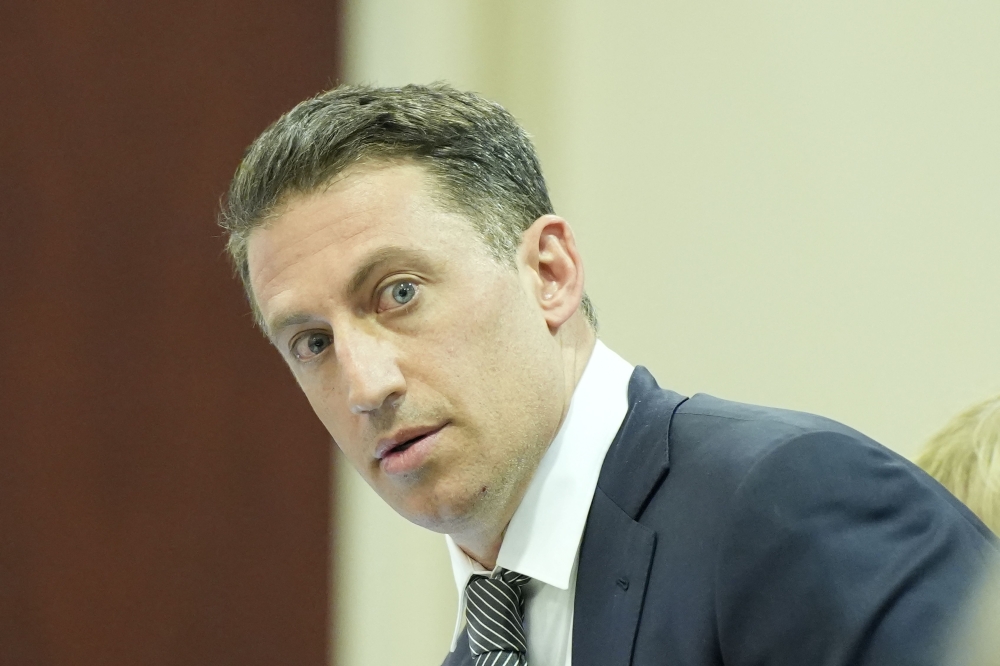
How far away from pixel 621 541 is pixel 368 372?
362 mm

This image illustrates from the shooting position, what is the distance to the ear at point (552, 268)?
1.58 meters

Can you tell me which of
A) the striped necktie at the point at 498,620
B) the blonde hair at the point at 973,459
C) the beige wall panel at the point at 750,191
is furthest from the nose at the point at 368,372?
the beige wall panel at the point at 750,191

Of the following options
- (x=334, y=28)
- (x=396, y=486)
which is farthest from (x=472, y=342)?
(x=334, y=28)

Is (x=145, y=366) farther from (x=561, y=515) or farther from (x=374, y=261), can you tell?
(x=561, y=515)

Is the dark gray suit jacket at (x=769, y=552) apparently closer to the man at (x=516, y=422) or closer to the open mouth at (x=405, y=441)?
the man at (x=516, y=422)

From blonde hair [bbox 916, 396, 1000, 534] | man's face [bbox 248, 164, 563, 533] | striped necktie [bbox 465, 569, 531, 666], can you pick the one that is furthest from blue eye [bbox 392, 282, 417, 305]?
blonde hair [bbox 916, 396, 1000, 534]

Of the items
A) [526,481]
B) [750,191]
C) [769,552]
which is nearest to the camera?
[769,552]

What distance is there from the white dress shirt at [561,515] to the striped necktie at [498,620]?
0.8 inches

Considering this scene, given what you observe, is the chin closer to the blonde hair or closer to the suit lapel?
the suit lapel

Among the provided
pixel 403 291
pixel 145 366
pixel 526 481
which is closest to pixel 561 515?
pixel 526 481

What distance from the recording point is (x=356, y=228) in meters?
1.50

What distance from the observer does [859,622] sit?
1115 mm

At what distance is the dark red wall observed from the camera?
2.86 m

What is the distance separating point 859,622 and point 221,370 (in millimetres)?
2200
